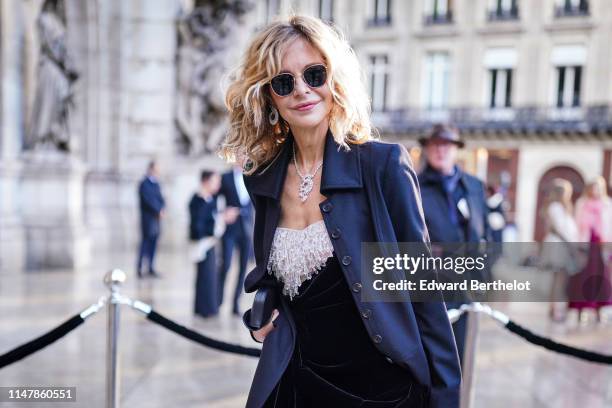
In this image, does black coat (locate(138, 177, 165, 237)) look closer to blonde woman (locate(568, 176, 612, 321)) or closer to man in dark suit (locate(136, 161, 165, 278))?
man in dark suit (locate(136, 161, 165, 278))

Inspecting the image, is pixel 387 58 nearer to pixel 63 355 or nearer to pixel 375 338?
pixel 63 355

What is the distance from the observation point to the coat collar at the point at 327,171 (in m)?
1.88

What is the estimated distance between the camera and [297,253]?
1938mm

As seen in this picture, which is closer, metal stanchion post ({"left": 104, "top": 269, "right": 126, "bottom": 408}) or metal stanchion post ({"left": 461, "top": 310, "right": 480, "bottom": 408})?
metal stanchion post ({"left": 104, "top": 269, "right": 126, "bottom": 408})

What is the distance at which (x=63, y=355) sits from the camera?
16.7 feet

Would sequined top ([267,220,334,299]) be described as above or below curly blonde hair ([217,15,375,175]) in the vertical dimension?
below

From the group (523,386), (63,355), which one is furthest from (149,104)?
(523,386)

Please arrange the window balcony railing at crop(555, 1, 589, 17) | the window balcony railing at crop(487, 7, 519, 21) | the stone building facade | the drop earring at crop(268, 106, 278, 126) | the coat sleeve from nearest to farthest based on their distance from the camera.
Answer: the coat sleeve, the drop earring at crop(268, 106, 278, 126), the stone building facade, the window balcony railing at crop(555, 1, 589, 17), the window balcony railing at crop(487, 7, 519, 21)

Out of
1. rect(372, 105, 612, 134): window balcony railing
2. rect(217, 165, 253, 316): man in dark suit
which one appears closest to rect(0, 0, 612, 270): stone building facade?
rect(372, 105, 612, 134): window balcony railing

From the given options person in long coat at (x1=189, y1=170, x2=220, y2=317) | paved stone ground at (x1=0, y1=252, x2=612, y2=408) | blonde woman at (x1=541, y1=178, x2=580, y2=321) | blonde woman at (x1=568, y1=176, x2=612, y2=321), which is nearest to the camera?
paved stone ground at (x1=0, y1=252, x2=612, y2=408)

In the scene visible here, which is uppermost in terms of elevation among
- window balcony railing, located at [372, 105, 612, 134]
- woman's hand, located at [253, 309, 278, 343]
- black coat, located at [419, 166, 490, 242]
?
window balcony railing, located at [372, 105, 612, 134]

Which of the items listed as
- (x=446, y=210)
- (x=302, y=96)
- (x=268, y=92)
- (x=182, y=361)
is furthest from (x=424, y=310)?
(x=182, y=361)

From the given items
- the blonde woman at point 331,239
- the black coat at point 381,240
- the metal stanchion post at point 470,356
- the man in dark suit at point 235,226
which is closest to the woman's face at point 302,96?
the blonde woman at point 331,239

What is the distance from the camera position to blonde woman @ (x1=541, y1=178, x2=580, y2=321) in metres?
7.89
